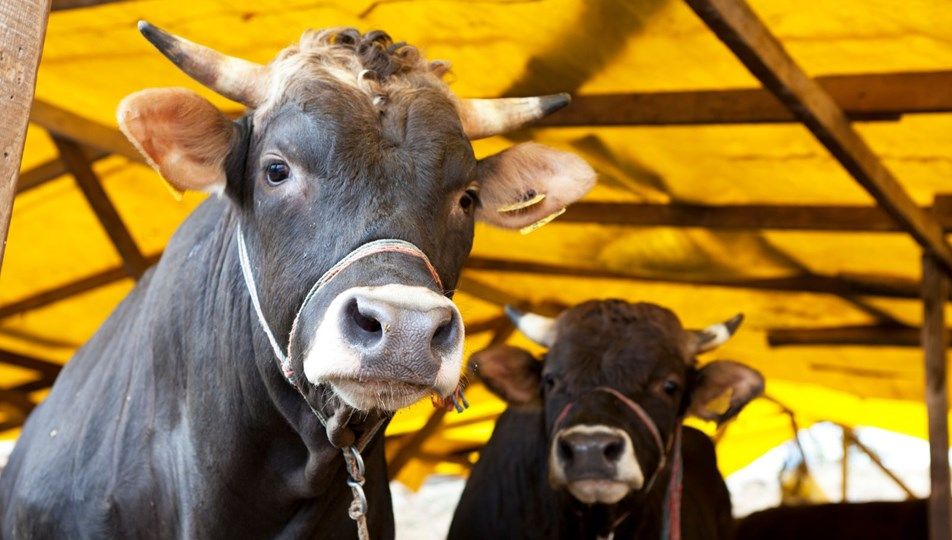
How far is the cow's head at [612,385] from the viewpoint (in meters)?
5.15

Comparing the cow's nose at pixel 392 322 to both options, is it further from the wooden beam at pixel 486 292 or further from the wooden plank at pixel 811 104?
the wooden beam at pixel 486 292

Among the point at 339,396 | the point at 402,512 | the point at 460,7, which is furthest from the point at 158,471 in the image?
the point at 402,512

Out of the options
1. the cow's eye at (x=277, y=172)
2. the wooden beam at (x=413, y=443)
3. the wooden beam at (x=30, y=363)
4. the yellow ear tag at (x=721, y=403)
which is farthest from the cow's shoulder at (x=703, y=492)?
the wooden beam at (x=30, y=363)

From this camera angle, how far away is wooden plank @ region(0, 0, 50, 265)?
2.16 meters

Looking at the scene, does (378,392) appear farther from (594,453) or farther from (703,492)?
(703,492)

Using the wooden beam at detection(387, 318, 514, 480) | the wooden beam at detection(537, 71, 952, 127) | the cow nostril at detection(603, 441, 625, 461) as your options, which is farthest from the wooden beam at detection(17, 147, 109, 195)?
the wooden beam at detection(387, 318, 514, 480)

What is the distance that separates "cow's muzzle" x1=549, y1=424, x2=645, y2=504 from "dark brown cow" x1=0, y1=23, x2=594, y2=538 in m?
1.29

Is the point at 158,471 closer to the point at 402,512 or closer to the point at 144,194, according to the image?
the point at 144,194

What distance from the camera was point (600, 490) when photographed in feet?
16.8

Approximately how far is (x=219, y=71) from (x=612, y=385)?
2.71 meters

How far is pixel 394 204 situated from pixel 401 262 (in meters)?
0.21

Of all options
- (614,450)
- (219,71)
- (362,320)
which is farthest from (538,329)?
(362,320)

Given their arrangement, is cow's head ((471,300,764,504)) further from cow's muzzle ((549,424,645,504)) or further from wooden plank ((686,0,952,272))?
wooden plank ((686,0,952,272))

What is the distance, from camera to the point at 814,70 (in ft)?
19.0
